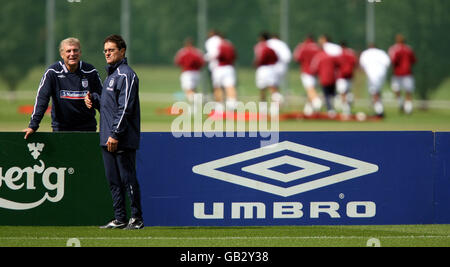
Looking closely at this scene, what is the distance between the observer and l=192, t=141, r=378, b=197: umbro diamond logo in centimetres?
1058

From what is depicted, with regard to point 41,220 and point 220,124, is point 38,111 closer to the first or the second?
point 41,220

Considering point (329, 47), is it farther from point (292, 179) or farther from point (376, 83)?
point (292, 179)

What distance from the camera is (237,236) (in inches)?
385

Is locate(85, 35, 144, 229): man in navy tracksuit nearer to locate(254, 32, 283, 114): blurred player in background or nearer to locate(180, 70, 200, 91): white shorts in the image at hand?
locate(254, 32, 283, 114): blurred player in background

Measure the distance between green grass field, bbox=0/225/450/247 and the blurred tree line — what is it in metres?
21.8

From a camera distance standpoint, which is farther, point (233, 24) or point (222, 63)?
point (233, 24)

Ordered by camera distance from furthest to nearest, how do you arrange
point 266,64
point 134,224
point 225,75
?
point 225,75
point 266,64
point 134,224

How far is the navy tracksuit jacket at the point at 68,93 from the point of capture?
10.6 meters

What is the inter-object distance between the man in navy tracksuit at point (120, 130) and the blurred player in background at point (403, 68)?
20351 mm

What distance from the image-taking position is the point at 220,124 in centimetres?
2428

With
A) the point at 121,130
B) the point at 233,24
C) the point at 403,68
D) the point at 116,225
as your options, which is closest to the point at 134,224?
the point at 116,225

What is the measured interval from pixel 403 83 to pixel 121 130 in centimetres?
2116

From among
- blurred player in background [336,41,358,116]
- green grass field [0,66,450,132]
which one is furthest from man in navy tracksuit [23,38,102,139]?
blurred player in background [336,41,358,116]
